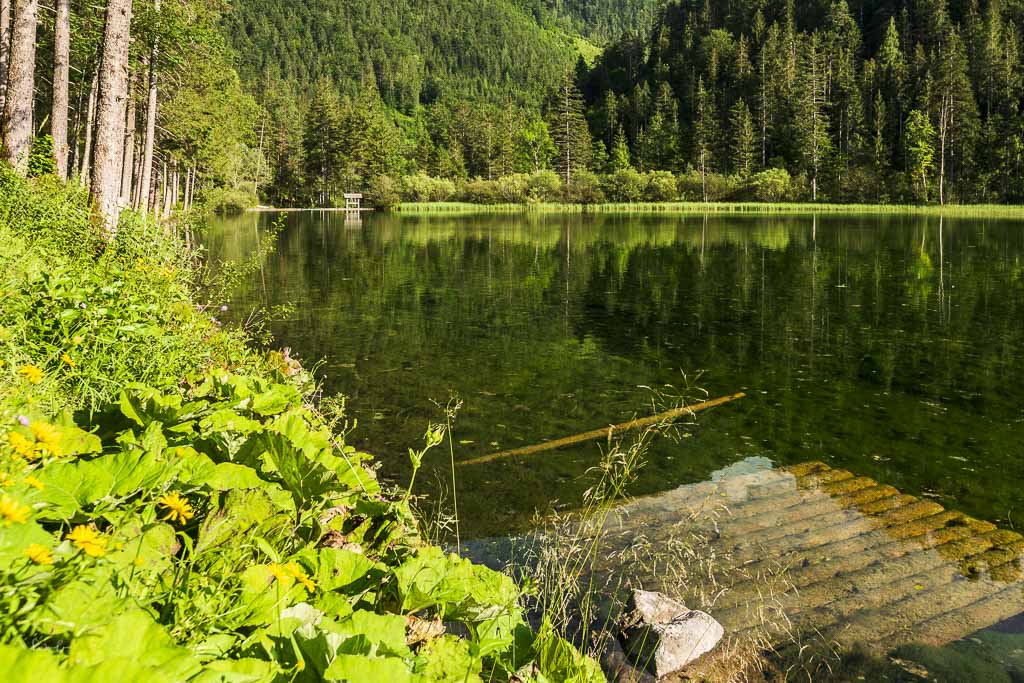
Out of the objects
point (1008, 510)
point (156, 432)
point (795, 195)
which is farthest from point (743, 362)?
point (795, 195)

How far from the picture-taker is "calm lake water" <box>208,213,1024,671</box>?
7402mm

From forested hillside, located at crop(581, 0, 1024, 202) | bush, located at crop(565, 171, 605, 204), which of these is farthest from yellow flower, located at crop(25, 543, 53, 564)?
bush, located at crop(565, 171, 605, 204)

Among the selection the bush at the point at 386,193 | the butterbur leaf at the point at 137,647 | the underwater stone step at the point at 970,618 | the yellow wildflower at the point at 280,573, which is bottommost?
the underwater stone step at the point at 970,618

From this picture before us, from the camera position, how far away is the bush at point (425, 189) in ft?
333

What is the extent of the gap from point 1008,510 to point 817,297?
1339cm

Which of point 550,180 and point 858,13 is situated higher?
point 858,13

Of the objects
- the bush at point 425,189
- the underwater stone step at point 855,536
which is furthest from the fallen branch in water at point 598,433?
the bush at point 425,189

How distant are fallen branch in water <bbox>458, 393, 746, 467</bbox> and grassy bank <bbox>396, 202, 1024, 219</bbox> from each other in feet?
216

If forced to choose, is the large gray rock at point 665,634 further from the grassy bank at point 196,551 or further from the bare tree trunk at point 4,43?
the bare tree trunk at point 4,43

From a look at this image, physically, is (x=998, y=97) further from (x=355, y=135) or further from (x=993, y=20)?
(x=355, y=135)

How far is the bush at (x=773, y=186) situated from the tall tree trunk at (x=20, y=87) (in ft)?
288

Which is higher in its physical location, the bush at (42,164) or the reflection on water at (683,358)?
the bush at (42,164)

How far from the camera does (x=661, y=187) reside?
3809 inches

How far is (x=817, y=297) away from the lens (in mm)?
19078
